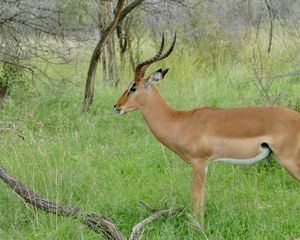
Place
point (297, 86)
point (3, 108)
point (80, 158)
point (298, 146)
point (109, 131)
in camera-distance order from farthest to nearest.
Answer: point (297, 86) < point (3, 108) < point (109, 131) < point (80, 158) < point (298, 146)

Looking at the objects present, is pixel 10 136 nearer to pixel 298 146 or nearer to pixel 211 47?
pixel 298 146

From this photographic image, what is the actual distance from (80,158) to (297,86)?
5.08 m

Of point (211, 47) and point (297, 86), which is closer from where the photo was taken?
point (297, 86)

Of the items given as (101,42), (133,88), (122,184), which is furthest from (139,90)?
(101,42)

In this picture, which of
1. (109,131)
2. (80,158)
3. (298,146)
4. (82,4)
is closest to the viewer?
(298,146)

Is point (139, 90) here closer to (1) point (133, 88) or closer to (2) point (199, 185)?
(1) point (133, 88)

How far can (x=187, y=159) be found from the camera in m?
4.41

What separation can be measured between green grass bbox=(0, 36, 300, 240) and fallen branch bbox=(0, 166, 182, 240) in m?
0.06

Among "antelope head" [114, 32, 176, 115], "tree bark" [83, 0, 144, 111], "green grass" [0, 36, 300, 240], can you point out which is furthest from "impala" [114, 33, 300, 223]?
"tree bark" [83, 0, 144, 111]

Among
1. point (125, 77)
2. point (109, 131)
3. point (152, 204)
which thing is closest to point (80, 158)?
point (152, 204)

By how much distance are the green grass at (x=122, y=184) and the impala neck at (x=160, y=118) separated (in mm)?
420

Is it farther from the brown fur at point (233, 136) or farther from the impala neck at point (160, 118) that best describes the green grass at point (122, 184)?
the impala neck at point (160, 118)

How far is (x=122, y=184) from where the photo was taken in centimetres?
499

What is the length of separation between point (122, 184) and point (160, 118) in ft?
2.27
